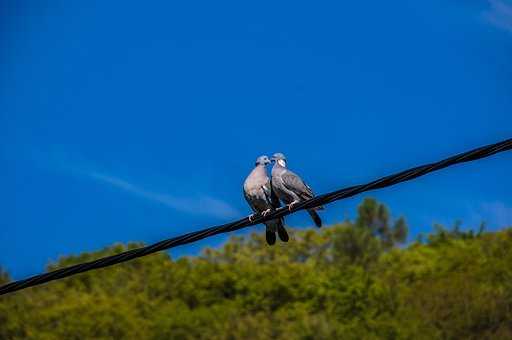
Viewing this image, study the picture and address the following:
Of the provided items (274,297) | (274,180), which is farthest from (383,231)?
(274,180)

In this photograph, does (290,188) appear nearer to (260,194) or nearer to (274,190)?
(274,190)

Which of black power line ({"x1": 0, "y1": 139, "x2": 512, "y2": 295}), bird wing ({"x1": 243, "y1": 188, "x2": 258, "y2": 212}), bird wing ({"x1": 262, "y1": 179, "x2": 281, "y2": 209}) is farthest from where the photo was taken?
bird wing ({"x1": 243, "y1": 188, "x2": 258, "y2": 212})

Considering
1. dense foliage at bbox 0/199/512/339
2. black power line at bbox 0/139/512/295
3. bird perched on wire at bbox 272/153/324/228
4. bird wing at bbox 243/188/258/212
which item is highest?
dense foliage at bbox 0/199/512/339

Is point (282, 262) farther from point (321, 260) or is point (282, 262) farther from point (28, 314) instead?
point (28, 314)

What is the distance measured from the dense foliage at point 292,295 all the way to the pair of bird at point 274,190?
68.0 m

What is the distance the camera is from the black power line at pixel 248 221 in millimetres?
11039

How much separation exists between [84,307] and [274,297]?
14.9 meters

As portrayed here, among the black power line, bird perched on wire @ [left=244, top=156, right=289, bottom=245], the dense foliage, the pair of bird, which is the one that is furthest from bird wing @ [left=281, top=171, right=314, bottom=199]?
the dense foliage

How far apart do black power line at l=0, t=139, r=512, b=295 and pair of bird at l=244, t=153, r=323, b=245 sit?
4412mm

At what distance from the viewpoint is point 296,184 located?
56.7 ft

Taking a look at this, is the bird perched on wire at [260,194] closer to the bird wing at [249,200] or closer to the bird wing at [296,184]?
the bird wing at [249,200]

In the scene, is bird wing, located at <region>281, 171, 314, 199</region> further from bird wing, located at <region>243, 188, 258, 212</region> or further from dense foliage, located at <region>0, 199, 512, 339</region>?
dense foliage, located at <region>0, 199, 512, 339</region>

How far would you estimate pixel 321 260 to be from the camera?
109188 mm

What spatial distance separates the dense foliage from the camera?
8875 cm
